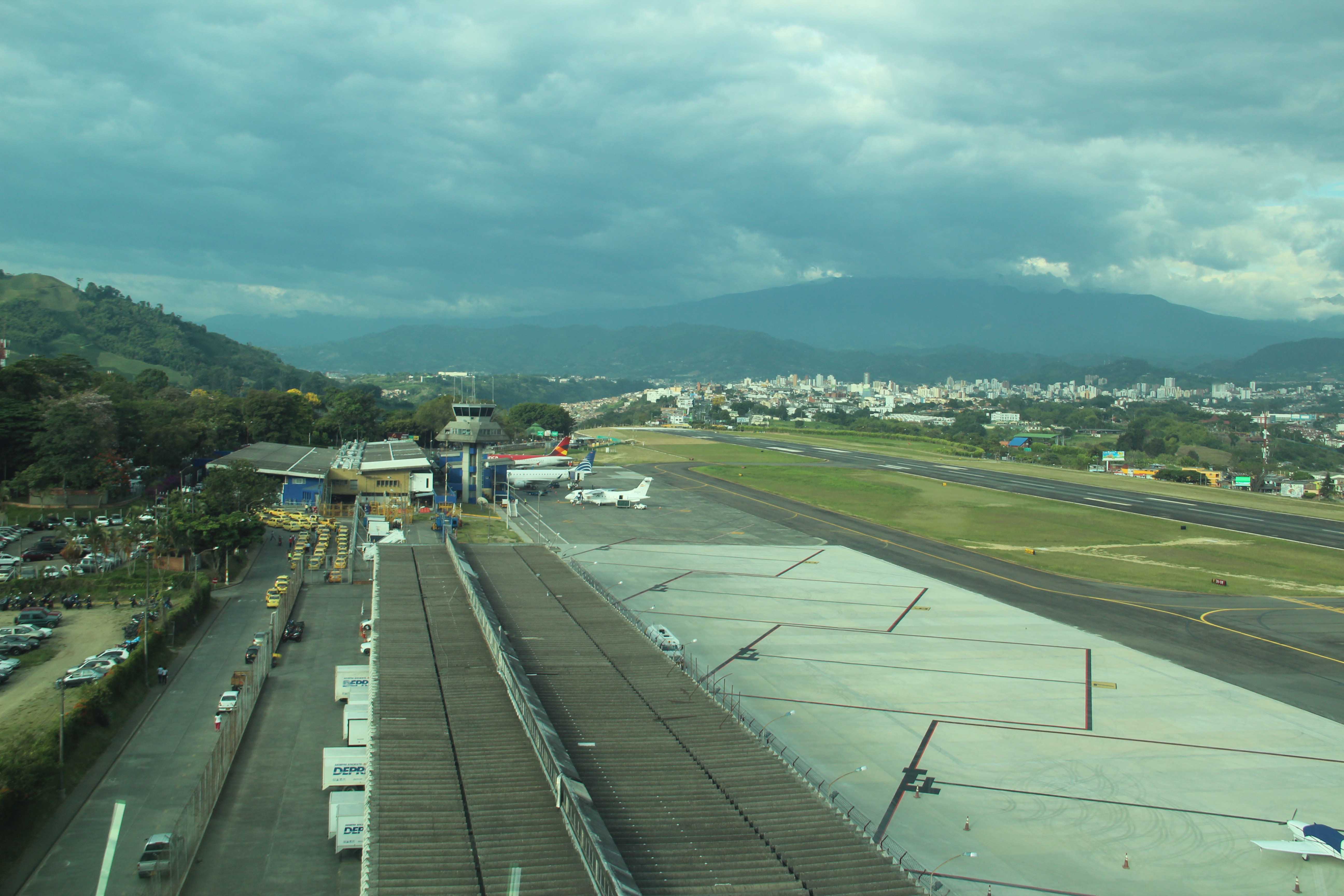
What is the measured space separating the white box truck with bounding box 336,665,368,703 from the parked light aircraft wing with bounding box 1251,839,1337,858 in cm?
3545

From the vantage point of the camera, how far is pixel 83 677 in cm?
4009

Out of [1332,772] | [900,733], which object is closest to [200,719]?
[900,733]

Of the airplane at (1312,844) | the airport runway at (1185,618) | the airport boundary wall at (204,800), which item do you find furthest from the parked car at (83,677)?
the airplane at (1312,844)

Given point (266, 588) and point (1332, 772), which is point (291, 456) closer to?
point (266, 588)

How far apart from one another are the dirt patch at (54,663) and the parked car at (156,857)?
1466 cm

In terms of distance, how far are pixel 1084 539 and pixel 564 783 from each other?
76.3 m

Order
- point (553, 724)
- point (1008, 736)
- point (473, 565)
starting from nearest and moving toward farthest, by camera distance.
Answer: point (553, 724), point (1008, 736), point (473, 565)

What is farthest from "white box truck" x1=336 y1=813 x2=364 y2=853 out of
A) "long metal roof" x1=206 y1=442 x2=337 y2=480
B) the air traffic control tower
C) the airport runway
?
the air traffic control tower

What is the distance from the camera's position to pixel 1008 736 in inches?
1369

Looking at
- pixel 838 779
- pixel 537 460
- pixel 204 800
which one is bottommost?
pixel 838 779

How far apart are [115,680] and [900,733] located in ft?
117

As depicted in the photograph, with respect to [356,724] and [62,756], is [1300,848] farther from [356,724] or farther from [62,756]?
[62,756]

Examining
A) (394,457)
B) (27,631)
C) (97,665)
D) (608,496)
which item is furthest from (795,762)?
(394,457)

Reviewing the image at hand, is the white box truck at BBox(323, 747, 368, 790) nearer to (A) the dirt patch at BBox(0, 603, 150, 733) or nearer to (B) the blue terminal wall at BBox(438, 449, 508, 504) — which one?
(A) the dirt patch at BBox(0, 603, 150, 733)
